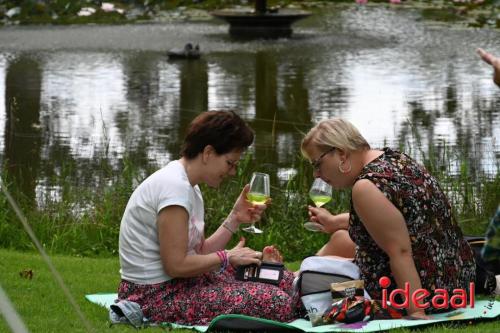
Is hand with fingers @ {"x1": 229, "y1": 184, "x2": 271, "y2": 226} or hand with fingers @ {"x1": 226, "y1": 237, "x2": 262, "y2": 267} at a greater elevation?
hand with fingers @ {"x1": 229, "y1": 184, "x2": 271, "y2": 226}

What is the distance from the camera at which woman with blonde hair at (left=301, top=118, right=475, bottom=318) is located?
16.3 feet

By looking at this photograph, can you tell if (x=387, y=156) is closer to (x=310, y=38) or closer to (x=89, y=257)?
(x=89, y=257)

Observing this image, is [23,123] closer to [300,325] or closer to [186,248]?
[186,248]

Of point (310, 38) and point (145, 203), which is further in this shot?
point (310, 38)

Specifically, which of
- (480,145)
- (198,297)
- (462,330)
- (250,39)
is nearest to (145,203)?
(198,297)

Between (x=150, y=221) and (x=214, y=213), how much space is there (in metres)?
2.33

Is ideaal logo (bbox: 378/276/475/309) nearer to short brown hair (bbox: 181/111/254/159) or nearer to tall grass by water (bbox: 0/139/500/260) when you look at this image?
short brown hair (bbox: 181/111/254/159)

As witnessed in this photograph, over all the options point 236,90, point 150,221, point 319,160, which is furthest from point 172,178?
point 236,90

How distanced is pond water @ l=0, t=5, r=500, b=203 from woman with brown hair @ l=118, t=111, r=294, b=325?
2.94m

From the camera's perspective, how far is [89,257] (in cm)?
716

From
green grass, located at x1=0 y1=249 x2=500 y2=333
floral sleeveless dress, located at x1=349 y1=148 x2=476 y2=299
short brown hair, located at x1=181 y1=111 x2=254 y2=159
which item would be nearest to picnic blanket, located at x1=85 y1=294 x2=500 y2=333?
green grass, located at x1=0 y1=249 x2=500 y2=333

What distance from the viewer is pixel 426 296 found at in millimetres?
5078

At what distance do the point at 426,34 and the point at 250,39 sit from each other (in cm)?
267

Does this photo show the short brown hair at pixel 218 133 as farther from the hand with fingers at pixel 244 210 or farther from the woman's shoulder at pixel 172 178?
the hand with fingers at pixel 244 210
